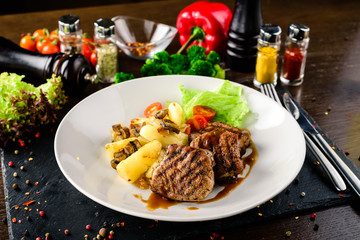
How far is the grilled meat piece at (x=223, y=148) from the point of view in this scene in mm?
2182

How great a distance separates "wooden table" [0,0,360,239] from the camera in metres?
2.07

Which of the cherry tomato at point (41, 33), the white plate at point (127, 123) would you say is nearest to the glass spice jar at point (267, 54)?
the white plate at point (127, 123)

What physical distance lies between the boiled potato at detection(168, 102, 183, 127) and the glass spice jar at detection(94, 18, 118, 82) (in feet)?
3.06

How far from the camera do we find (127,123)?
272 cm

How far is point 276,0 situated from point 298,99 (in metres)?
2.10

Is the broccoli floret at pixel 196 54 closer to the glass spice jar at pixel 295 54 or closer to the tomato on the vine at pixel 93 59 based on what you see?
the glass spice jar at pixel 295 54

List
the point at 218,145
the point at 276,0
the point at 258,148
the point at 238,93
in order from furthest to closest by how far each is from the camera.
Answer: the point at 276,0, the point at 238,93, the point at 258,148, the point at 218,145

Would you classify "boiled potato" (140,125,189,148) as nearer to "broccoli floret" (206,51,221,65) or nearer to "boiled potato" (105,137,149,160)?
"boiled potato" (105,137,149,160)

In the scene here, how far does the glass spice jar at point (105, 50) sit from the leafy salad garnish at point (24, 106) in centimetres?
48

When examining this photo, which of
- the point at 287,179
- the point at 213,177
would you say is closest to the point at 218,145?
the point at 213,177

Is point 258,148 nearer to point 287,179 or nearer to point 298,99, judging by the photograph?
point 287,179

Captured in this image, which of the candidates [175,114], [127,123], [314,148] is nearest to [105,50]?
[127,123]

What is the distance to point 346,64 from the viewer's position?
368cm

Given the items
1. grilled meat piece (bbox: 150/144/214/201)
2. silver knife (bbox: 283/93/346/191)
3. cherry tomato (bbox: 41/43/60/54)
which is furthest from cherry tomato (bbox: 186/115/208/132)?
cherry tomato (bbox: 41/43/60/54)
